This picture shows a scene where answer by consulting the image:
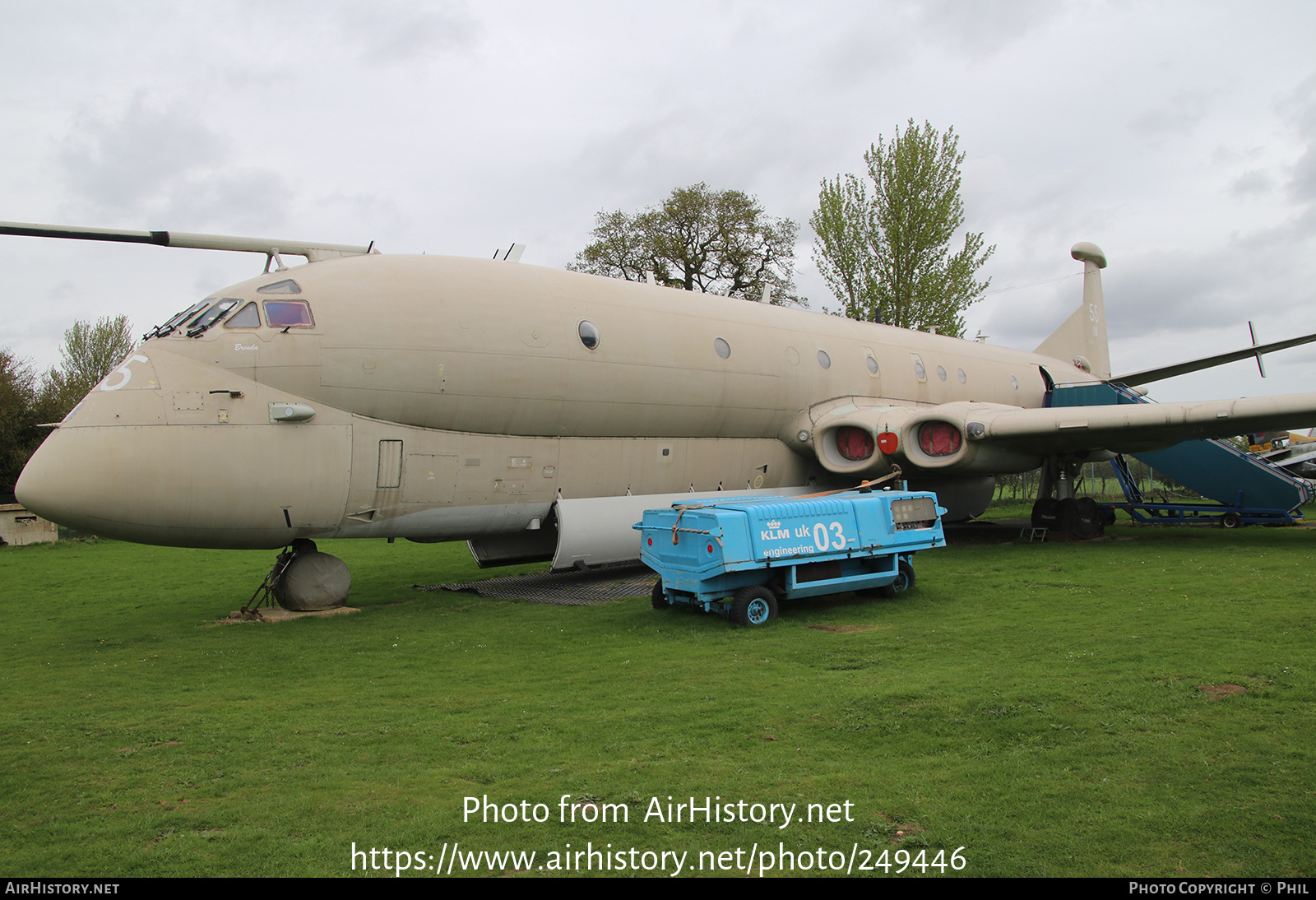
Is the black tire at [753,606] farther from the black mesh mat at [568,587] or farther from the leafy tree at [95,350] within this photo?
the leafy tree at [95,350]

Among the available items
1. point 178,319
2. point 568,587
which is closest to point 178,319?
point 178,319

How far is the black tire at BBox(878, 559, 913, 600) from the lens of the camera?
1122cm

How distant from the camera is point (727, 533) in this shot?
366 inches

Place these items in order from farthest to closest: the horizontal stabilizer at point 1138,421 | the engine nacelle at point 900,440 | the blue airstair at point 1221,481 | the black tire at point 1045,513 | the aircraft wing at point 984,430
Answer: the blue airstair at point 1221,481 < the black tire at point 1045,513 < the engine nacelle at point 900,440 < the aircraft wing at point 984,430 < the horizontal stabilizer at point 1138,421

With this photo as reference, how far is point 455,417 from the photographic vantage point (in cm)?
1134

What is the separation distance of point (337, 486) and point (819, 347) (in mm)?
9662

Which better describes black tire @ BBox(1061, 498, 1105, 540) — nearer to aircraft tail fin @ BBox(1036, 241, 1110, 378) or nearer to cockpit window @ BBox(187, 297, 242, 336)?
aircraft tail fin @ BBox(1036, 241, 1110, 378)

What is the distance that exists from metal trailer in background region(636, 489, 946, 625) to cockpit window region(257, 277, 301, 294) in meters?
5.43

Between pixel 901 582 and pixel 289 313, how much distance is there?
883 cm

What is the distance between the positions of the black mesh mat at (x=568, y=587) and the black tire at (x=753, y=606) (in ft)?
9.36

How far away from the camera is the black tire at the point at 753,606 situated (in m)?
9.50

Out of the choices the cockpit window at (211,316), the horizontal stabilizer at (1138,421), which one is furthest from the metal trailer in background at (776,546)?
the cockpit window at (211,316)

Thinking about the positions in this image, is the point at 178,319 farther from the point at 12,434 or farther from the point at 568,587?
the point at 12,434

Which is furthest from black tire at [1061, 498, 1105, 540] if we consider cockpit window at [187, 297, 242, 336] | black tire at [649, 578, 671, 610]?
cockpit window at [187, 297, 242, 336]
